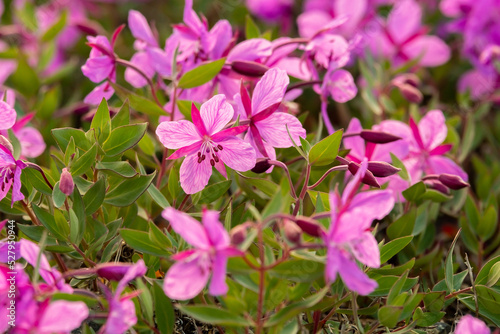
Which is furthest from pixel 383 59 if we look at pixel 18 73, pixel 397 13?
pixel 18 73

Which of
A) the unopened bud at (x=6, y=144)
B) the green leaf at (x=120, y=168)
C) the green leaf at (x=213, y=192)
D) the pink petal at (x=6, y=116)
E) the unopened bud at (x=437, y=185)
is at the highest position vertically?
the pink petal at (x=6, y=116)

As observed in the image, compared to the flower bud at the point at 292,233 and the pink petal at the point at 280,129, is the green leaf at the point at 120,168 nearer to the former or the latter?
the pink petal at the point at 280,129

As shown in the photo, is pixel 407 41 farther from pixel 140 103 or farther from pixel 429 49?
pixel 140 103

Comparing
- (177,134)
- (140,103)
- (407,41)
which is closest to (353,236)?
(177,134)

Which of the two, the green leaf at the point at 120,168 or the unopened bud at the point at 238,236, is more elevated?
the unopened bud at the point at 238,236

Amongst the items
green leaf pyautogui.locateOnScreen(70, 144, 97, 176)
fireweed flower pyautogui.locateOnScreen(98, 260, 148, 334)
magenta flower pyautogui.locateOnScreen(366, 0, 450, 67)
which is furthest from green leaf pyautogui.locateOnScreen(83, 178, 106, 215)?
magenta flower pyautogui.locateOnScreen(366, 0, 450, 67)

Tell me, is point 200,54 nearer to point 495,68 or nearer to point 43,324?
point 43,324

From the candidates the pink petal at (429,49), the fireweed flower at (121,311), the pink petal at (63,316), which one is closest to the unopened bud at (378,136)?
the fireweed flower at (121,311)
